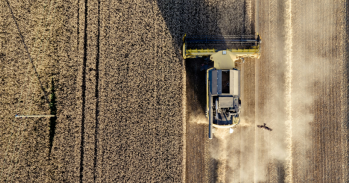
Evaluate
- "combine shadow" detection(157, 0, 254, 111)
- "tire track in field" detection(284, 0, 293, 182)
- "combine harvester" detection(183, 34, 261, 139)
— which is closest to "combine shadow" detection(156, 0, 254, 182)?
"combine shadow" detection(157, 0, 254, 111)

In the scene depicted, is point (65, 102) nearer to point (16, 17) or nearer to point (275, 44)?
point (16, 17)

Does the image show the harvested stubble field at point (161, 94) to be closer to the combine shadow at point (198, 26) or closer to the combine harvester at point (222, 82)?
the combine shadow at point (198, 26)

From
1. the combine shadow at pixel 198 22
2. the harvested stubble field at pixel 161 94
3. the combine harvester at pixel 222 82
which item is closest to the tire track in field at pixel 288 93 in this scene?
the harvested stubble field at pixel 161 94

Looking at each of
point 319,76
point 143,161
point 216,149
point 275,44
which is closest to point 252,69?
point 275,44

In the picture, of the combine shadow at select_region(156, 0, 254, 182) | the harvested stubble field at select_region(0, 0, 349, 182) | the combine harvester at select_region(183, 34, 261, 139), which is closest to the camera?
the combine harvester at select_region(183, 34, 261, 139)

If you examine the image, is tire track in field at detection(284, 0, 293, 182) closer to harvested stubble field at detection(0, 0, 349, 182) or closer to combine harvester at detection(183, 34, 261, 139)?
harvested stubble field at detection(0, 0, 349, 182)

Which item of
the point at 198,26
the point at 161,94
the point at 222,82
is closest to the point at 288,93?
the point at 222,82

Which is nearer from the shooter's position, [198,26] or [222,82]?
[222,82]

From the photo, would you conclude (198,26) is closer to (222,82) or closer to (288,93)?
(222,82)
